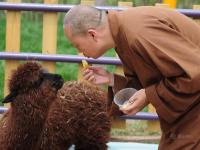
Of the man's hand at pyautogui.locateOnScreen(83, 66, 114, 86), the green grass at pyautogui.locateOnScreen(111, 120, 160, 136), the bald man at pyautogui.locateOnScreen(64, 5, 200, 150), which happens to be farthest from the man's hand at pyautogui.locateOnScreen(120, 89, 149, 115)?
the green grass at pyautogui.locateOnScreen(111, 120, 160, 136)

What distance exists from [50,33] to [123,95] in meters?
2.50

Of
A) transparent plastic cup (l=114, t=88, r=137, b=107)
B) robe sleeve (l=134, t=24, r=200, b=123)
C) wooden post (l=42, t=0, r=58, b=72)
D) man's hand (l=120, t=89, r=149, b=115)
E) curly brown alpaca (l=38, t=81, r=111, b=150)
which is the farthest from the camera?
wooden post (l=42, t=0, r=58, b=72)

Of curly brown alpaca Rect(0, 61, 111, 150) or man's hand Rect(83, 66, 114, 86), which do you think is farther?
curly brown alpaca Rect(0, 61, 111, 150)

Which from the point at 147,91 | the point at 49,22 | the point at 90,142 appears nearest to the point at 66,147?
the point at 90,142

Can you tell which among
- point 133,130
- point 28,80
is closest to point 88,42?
point 28,80

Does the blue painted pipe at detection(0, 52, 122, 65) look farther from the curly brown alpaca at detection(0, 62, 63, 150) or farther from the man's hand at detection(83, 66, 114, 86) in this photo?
the man's hand at detection(83, 66, 114, 86)

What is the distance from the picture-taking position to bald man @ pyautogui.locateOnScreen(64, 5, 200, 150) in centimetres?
273

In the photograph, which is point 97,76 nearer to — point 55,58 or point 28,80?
point 28,80

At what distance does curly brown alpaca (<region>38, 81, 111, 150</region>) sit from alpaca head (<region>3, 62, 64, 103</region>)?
32 cm

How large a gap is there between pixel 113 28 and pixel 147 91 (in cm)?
35

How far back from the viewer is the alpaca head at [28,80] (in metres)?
3.47

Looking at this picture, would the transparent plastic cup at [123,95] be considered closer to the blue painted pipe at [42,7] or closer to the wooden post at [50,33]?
the blue painted pipe at [42,7]

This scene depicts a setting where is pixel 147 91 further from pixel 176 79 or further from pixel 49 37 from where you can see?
pixel 49 37

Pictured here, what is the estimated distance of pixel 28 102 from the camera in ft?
11.3
